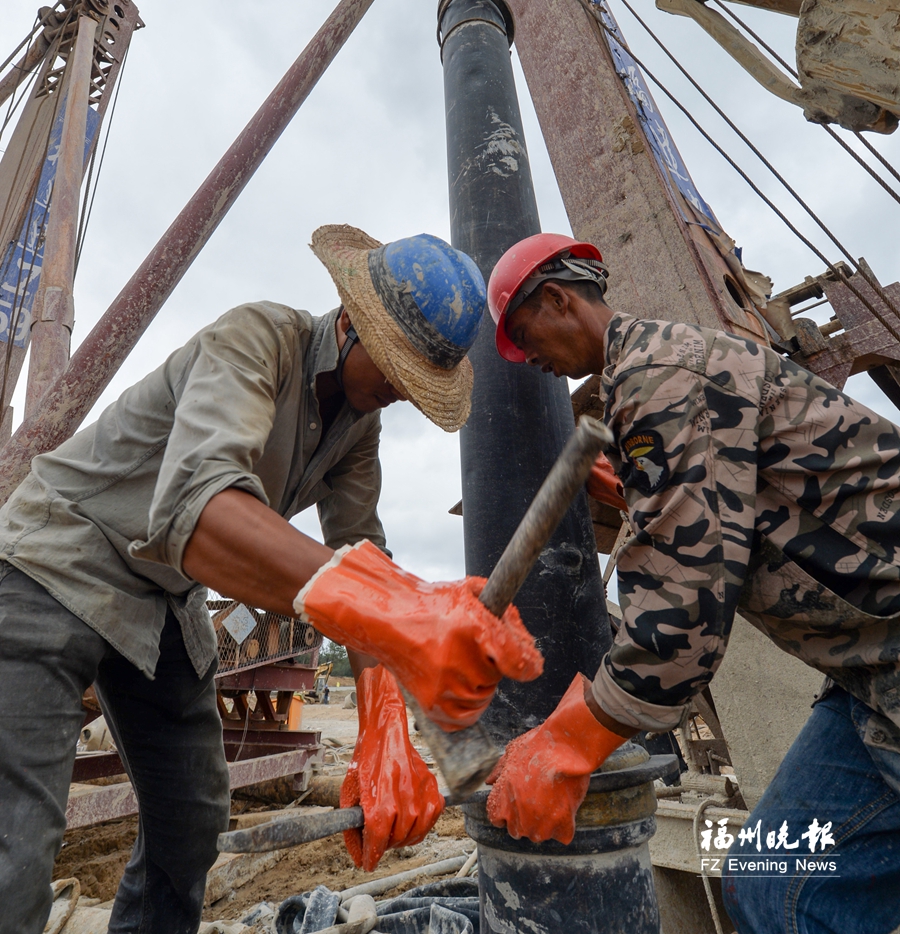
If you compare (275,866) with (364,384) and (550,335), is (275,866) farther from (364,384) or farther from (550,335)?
(550,335)

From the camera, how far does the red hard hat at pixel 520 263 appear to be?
6.88ft

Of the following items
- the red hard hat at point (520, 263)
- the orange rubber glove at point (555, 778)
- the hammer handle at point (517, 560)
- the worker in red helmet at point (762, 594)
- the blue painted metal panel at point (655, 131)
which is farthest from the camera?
the blue painted metal panel at point (655, 131)

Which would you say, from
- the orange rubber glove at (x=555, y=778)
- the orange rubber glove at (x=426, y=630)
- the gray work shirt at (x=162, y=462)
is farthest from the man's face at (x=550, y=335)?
the orange rubber glove at (x=426, y=630)

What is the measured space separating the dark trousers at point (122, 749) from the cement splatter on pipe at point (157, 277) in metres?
1.45

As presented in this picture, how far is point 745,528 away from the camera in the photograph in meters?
1.52

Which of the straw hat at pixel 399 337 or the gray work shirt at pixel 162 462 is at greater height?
the straw hat at pixel 399 337

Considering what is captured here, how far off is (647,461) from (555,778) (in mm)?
854

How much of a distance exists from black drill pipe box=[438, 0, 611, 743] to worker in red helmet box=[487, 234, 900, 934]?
0.87 feet

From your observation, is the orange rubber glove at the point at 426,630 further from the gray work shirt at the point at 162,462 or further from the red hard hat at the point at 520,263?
the red hard hat at the point at 520,263

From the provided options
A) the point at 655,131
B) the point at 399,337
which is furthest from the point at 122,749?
the point at 655,131

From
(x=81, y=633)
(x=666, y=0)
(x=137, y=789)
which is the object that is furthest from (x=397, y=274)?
(x=666, y=0)

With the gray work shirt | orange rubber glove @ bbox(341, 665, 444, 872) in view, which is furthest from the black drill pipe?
the gray work shirt

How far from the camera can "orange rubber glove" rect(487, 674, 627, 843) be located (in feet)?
5.35

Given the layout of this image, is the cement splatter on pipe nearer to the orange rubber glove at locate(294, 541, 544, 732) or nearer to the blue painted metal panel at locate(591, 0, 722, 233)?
the orange rubber glove at locate(294, 541, 544, 732)
